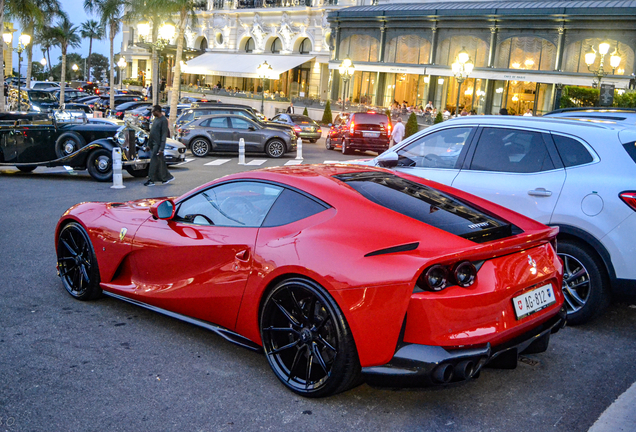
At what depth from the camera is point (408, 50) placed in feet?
157

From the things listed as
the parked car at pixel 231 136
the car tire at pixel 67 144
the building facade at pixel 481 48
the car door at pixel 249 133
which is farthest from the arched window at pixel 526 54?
the car tire at pixel 67 144

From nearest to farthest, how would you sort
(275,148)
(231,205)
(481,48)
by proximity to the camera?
(231,205), (275,148), (481,48)

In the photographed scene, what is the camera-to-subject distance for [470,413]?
12.6 ft

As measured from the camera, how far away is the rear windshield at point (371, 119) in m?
26.0

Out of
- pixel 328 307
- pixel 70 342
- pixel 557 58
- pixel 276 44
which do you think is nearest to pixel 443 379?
pixel 328 307

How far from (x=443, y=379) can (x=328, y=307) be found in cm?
76

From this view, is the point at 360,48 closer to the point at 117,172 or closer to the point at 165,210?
the point at 117,172

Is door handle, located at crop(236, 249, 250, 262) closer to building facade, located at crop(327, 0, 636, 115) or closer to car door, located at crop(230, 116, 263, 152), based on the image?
car door, located at crop(230, 116, 263, 152)

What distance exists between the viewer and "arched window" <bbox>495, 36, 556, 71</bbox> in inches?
1641

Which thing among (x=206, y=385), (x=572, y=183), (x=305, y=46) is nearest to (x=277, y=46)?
(x=305, y=46)

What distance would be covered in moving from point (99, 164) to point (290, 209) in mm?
11937

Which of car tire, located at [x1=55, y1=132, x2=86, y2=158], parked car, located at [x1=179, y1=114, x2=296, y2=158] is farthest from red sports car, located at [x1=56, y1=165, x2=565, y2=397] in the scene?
parked car, located at [x1=179, y1=114, x2=296, y2=158]

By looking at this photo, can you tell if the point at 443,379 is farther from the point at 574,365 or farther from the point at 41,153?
the point at 41,153

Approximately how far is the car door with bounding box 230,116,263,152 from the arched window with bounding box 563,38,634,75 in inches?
1006
